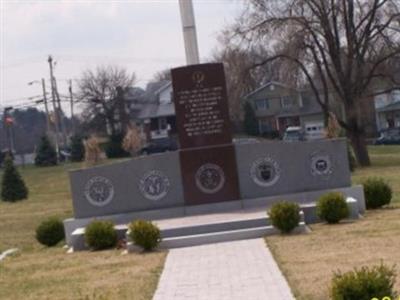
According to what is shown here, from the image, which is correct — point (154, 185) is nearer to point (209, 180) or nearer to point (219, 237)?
point (209, 180)

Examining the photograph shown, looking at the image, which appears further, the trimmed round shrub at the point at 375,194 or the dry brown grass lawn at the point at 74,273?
the trimmed round shrub at the point at 375,194

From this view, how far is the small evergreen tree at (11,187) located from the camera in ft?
142

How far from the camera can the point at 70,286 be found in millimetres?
12242

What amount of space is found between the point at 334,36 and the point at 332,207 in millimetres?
30122

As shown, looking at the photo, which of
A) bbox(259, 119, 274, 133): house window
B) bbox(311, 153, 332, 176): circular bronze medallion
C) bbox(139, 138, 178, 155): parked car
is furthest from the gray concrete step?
bbox(139, 138, 178, 155): parked car

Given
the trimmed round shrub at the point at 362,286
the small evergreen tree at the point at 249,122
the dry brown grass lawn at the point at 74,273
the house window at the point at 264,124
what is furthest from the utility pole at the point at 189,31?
the house window at the point at 264,124

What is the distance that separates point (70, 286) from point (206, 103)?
8.49m

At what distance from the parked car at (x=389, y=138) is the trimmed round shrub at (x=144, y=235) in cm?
6115

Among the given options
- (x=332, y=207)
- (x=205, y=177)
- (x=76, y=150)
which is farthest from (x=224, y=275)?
(x=76, y=150)

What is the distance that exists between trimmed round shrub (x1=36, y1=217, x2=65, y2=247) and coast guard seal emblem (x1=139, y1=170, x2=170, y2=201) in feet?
6.20

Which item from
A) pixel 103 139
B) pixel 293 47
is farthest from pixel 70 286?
pixel 103 139

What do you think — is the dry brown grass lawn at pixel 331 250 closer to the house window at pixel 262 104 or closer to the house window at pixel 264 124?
the house window at pixel 264 124

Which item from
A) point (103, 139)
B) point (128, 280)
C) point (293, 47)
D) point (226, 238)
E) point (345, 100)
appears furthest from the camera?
point (103, 139)

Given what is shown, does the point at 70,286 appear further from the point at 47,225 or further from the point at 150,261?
the point at 47,225
